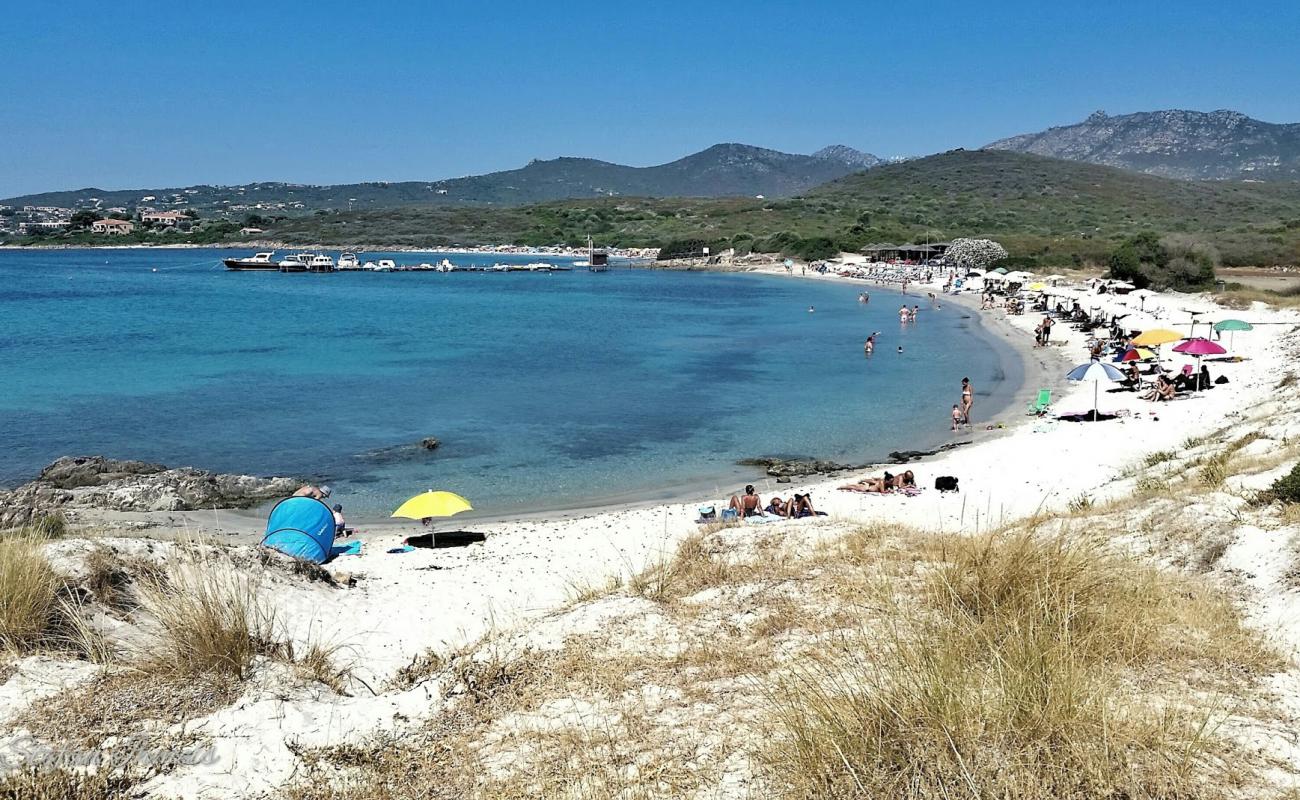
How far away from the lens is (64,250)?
537ft

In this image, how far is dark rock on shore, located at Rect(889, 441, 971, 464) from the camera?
20.0 meters

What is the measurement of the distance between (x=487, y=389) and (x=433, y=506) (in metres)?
16.6

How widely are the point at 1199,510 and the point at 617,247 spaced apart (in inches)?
5447

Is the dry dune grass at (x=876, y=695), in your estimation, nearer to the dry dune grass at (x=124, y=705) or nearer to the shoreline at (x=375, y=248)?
Result: the dry dune grass at (x=124, y=705)

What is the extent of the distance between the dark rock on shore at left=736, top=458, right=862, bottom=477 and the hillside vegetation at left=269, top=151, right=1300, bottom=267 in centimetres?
6298

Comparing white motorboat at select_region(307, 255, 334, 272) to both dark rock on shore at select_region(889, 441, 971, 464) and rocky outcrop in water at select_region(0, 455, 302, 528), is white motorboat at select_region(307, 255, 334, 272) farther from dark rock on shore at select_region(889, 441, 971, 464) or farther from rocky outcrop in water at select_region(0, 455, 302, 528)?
dark rock on shore at select_region(889, 441, 971, 464)

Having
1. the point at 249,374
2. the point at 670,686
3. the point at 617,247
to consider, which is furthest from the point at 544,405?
the point at 617,247

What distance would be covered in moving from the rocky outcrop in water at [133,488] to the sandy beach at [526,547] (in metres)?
0.89

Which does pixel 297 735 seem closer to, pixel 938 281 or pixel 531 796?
pixel 531 796

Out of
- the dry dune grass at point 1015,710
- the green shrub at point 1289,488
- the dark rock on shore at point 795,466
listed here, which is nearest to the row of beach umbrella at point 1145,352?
the dark rock on shore at point 795,466


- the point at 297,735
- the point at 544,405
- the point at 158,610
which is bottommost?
the point at 544,405

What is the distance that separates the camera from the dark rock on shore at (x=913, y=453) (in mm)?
20016

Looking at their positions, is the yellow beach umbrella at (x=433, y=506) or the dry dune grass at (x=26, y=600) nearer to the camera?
the dry dune grass at (x=26, y=600)

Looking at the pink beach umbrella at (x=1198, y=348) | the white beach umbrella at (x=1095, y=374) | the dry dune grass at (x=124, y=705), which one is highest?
the dry dune grass at (x=124, y=705)
